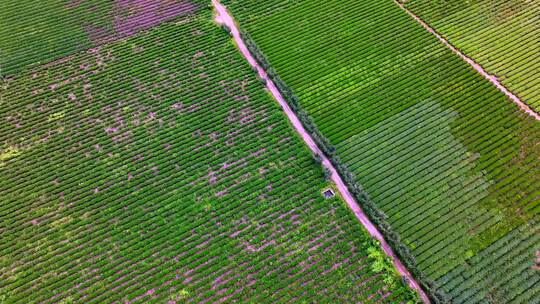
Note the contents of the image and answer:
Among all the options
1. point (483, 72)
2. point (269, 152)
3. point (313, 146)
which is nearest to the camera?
point (269, 152)

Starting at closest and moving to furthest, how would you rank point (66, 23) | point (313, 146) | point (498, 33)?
point (313, 146), point (498, 33), point (66, 23)

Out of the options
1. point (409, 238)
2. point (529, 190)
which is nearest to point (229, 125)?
point (409, 238)

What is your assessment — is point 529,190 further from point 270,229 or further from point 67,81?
point 67,81

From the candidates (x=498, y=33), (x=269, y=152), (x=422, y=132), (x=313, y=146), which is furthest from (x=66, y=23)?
(x=498, y=33)

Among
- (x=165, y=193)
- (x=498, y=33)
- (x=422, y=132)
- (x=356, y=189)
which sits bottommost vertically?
(x=356, y=189)

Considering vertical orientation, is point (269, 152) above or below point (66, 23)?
below

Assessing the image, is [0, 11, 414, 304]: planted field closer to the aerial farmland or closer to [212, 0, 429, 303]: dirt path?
the aerial farmland

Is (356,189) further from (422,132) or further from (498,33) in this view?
(498,33)

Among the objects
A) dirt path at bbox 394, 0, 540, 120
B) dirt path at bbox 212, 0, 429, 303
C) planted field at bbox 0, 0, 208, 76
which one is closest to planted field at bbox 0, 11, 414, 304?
dirt path at bbox 212, 0, 429, 303
